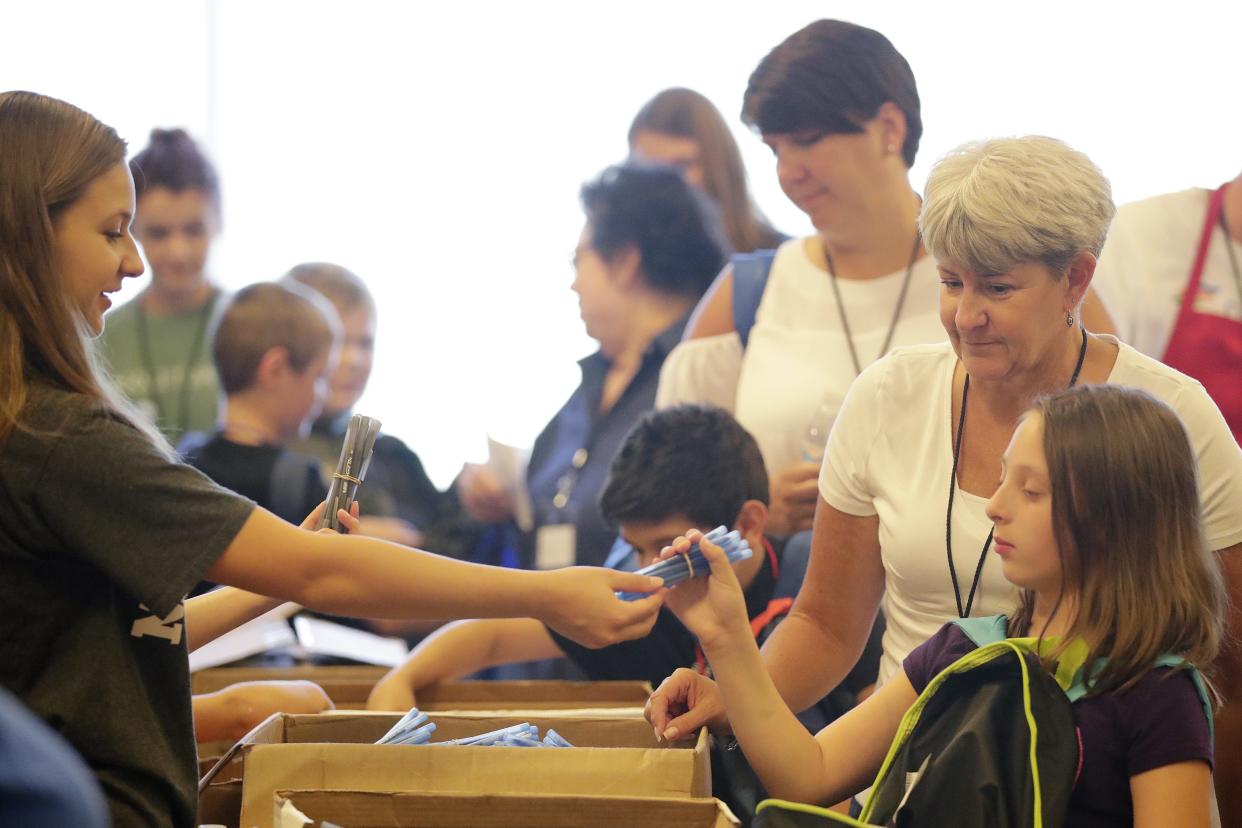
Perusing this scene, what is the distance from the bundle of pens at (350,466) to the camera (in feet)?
5.64

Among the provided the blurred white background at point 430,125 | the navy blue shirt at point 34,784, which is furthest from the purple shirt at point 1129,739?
the blurred white background at point 430,125

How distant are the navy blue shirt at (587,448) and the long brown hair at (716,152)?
1.65ft

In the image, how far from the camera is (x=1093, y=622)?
4.89ft

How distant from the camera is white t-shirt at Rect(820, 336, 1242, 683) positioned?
1.69 m

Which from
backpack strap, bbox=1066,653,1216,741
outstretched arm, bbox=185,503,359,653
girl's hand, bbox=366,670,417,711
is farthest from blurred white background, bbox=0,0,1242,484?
backpack strap, bbox=1066,653,1216,741

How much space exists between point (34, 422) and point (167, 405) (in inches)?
103

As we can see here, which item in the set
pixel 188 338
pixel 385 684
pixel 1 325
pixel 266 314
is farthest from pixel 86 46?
pixel 1 325

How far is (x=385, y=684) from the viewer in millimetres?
2125

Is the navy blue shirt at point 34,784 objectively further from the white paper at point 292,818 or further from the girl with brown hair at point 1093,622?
the girl with brown hair at point 1093,622

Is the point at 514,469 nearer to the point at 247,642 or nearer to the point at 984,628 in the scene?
the point at 247,642

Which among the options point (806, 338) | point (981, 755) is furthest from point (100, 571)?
point (806, 338)

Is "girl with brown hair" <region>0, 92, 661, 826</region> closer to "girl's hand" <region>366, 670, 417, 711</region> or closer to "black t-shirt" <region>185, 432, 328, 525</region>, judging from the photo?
"girl's hand" <region>366, 670, 417, 711</region>

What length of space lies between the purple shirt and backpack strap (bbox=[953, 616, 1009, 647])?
0.16 meters

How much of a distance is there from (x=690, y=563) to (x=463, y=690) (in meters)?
0.64
